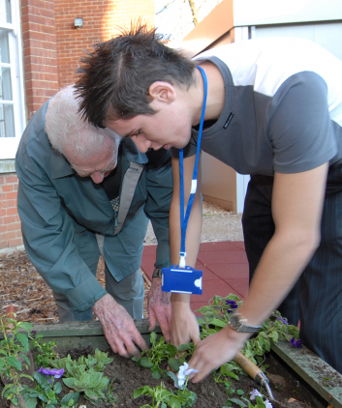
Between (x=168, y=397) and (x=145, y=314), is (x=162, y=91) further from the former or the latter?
(x=145, y=314)

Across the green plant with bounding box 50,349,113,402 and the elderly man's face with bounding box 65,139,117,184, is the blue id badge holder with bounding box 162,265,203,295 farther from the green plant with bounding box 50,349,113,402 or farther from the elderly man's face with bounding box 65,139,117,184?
the elderly man's face with bounding box 65,139,117,184

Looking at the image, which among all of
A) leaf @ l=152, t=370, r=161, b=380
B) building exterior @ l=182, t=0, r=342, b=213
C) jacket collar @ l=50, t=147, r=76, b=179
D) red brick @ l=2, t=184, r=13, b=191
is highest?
building exterior @ l=182, t=0, r=342, b=213

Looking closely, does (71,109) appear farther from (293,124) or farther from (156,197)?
(293,124)

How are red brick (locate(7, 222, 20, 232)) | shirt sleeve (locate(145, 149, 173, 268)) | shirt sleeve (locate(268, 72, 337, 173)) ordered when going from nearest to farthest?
shirt sleeve (locate(268, 72, 337, 173))
shirt sleeve (locate(145, 149, 173, 268))
red brick (locate(7, 222, 20, 232))

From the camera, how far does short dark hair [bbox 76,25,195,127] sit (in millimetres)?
1107

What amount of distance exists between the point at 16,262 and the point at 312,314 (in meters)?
3.67

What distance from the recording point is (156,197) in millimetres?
2082

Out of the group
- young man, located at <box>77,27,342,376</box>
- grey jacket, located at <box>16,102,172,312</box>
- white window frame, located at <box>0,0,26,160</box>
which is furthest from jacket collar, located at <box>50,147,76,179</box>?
white window frame, located at <box>0,0,26,160</box>

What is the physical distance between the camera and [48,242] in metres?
1.75

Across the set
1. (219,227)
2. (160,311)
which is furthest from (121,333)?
(219,227)

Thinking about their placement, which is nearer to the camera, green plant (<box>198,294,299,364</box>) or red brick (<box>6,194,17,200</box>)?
green plant (<box>198,294,299,364</box>)

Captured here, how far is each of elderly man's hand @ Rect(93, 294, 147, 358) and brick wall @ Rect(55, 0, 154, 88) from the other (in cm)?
1013

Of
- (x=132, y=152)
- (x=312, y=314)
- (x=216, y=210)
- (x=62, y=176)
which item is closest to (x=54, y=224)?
(x=62, y=176)

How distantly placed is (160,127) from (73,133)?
54 cm
